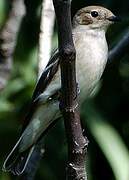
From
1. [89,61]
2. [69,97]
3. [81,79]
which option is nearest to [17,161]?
[81,79]

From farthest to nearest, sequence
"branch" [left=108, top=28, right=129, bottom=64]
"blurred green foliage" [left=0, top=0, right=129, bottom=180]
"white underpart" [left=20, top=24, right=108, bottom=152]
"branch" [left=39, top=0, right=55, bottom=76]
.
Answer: "blurred green foliage" [left=0, top=0, right=129, bottom=180] < "white underpart" [left=20, top=24, right=108, bottom=152] < "branch" [left=108, top=28, right=129, bottom=64] < "branch" [left=39, top=0, right=55, bottom=76]

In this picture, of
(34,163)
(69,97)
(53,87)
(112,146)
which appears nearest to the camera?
(69,97)

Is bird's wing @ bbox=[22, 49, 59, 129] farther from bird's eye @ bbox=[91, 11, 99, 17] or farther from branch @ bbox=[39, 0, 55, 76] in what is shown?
bird's eye @ bbox=[91, 11, 99, 17]

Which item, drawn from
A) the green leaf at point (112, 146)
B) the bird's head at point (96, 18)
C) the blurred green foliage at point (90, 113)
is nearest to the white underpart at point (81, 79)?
the bird's head at point (96, 18)

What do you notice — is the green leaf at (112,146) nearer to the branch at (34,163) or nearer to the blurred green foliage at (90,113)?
the blurred green foliage at (90,113)

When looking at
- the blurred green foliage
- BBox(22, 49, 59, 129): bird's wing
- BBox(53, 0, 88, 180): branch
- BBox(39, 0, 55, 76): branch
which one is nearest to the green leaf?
the blurred green foliage

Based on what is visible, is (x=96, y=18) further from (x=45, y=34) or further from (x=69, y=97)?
(x=69, y=97)

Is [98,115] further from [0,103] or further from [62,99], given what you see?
[62,99]
